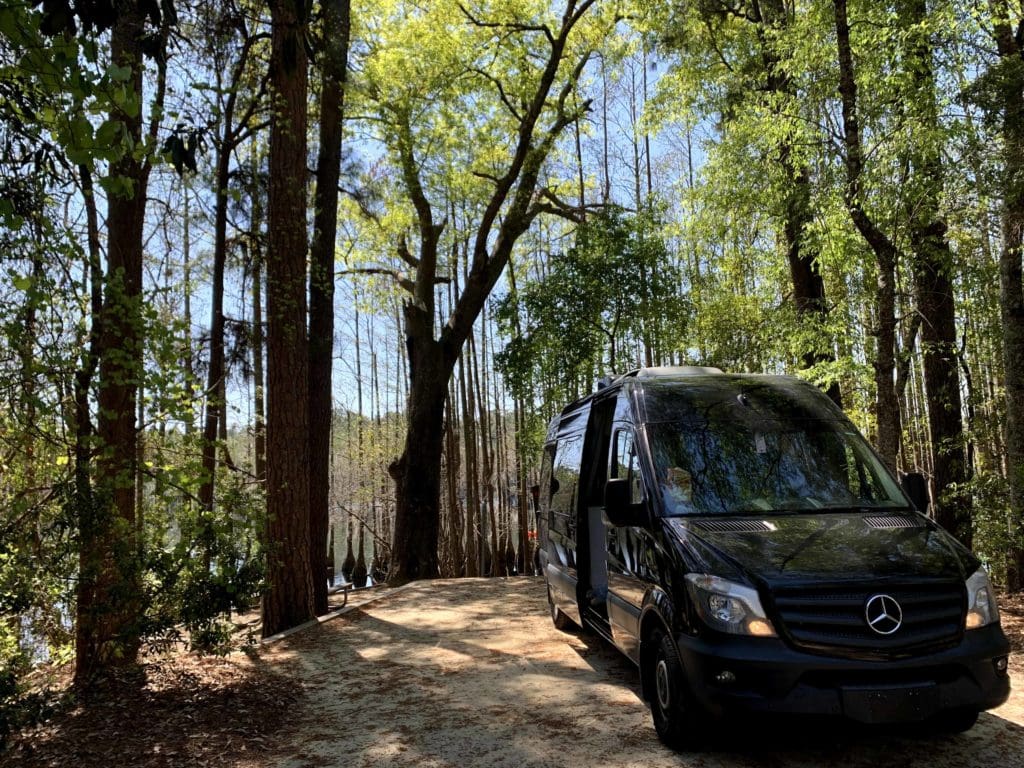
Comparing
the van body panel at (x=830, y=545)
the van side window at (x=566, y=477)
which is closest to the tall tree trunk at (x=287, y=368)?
the van side window at (x=566, y=477)

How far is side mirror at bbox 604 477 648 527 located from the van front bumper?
38.7 inches

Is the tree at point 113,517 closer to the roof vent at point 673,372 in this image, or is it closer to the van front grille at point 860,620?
the roof vent at point 673,372

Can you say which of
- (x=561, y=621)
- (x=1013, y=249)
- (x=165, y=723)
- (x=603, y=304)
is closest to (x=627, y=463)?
(x=561, y=621)

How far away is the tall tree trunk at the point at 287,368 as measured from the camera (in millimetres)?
7465

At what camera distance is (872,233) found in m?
6.67

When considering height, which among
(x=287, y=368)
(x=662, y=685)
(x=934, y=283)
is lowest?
(x=662, y=685)

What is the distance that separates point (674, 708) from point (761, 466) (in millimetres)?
1477

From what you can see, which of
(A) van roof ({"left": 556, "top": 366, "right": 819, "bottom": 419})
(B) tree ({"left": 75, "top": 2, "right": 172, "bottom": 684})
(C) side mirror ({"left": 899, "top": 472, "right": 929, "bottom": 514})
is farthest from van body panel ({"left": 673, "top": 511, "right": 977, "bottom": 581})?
(B) tree ({"left": 75, "top": 2, "right": 172, "bottom": 684})

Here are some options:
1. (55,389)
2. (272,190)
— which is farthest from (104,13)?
(272,190)

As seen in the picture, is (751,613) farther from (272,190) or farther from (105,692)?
(272,190)

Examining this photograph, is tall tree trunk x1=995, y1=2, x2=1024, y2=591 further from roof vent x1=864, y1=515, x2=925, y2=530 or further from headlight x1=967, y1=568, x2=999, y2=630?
headlight x1=967, y1=568, x2=999, y2=630

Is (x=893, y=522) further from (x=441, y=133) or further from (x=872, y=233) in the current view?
(x=441, y=133)

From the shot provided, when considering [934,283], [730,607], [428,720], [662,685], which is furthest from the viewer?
[934,283]

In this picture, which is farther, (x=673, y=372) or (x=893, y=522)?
(x=673, y=372)
